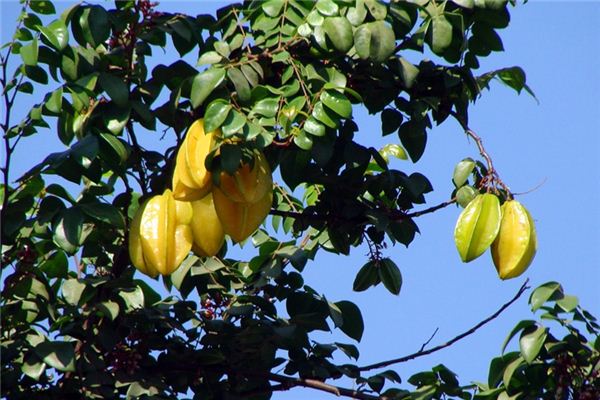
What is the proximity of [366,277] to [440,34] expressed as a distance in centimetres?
79

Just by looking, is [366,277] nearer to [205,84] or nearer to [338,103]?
[338,103]

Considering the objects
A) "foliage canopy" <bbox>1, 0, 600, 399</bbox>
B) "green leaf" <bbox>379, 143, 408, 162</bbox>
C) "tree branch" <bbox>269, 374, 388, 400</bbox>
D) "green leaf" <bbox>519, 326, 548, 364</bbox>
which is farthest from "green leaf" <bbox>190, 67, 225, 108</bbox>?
"green leaf" <bbox>379, 143, 408, 162</bbox>

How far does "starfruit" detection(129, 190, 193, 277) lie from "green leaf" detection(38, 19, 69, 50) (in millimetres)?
475

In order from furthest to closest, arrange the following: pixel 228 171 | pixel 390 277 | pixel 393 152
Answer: pixel 393 152 < pixel 390 277 < pixel 228 171

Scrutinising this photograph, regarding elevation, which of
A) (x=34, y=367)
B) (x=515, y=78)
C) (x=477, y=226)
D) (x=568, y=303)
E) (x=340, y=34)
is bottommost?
(x=34, y=367)

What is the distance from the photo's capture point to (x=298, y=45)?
3182 millimetres

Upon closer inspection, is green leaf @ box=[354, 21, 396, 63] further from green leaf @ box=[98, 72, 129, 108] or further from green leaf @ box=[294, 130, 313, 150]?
green leaf @ box=[98, 72, 129, 108]

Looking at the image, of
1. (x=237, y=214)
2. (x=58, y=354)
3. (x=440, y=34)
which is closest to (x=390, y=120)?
(x=440, y=34)

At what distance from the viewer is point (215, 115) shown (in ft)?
9.16

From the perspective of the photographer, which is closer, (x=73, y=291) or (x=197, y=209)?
(x=197, y=209)

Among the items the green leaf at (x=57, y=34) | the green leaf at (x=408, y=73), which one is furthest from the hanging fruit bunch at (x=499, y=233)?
the green leaf at (x=57, y=34)

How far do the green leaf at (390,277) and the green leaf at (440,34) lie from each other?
2.27 feet

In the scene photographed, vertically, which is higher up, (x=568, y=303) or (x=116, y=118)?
(x=116, y=118)

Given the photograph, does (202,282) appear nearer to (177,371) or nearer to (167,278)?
(167,278)
